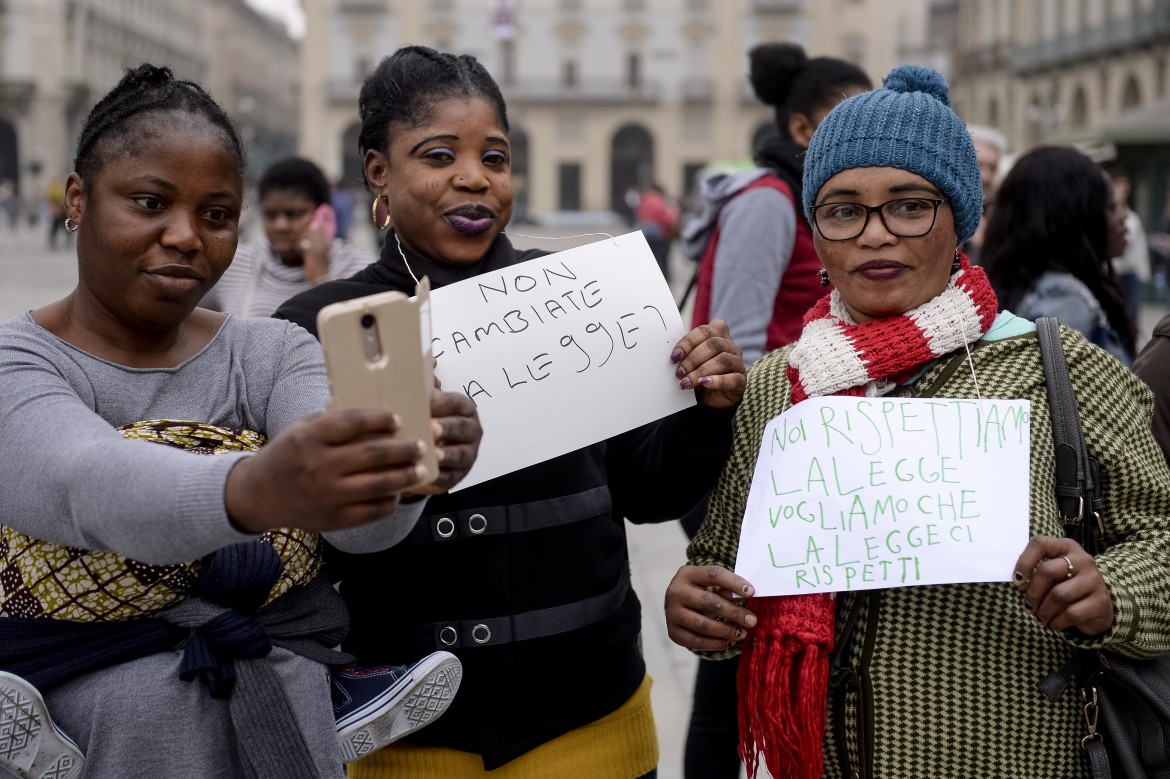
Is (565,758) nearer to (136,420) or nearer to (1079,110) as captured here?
(136,420)

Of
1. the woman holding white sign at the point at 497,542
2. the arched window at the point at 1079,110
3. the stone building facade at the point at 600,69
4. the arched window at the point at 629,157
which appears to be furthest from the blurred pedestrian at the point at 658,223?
the arched window at the point at 629,157

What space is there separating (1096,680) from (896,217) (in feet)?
2.45

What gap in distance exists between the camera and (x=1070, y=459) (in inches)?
75.7

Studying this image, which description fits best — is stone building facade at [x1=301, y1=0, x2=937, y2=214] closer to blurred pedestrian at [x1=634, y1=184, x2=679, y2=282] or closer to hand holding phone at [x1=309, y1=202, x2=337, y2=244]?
blurred pedestrian at [x1=634, y1=184, x2=679, y2=282]

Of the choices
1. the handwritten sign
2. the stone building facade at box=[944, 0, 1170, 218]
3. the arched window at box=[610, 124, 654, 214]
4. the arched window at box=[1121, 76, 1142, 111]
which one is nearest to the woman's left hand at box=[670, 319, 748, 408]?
the handwritten sign

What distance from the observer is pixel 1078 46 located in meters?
35.2

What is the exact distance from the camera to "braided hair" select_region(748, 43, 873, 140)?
3.83 meters

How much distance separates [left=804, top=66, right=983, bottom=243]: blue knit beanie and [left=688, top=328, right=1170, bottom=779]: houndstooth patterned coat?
280 millimetres

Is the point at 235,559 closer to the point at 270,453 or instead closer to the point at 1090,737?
the point at 270,453

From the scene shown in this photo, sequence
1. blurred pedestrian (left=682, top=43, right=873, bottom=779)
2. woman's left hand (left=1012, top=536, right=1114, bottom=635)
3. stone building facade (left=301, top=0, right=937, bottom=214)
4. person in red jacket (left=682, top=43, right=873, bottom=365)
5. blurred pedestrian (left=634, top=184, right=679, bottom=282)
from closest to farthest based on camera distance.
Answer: woman's left hand (left=1012, top=536, right=1114, bottom=635), blurred pedestrian (left=682, top=43, right=873, bottom=779), person in red jacket (left=682, top=43, right=873, bottom=365), blurred pedestrian (left=634, top=184, right=679, bottom=282), stone building facade (left=301, top=0, right=937, bottom=214)

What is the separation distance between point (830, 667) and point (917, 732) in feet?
0.51

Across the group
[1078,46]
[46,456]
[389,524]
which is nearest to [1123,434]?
Result: [389,524]

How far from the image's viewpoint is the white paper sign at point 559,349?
206 cm

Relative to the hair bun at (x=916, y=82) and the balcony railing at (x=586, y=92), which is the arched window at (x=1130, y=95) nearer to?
the balcony railing at (x=586, y=92)
